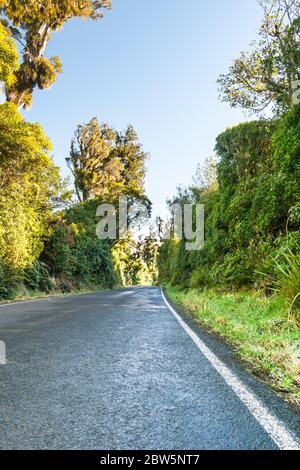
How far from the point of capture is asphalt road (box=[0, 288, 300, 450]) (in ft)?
8.01

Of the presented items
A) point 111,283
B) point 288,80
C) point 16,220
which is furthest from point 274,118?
point 111,283

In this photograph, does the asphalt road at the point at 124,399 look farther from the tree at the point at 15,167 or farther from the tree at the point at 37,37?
the tree at the point at 37,37

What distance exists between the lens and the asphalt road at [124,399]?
8.01 ft

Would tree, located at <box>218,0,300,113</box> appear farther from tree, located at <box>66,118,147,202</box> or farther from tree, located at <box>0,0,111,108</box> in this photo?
tree, located at <box>66,118,147,202</box>

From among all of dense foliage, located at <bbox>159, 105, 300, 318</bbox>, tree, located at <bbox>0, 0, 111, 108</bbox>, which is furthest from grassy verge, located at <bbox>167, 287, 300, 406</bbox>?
tree, located at <bbox>0, 0, 111, 108</bbox>

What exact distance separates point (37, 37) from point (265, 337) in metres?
23.2

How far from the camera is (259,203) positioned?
10914mm

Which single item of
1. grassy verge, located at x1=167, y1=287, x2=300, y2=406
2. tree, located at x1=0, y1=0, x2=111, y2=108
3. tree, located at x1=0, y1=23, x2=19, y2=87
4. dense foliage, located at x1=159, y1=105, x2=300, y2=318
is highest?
tree, located at x1=0, y1=0, x2=111, y2=108

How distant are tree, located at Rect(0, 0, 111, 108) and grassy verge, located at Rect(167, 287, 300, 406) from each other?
1829 cm

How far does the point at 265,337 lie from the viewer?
231 inches

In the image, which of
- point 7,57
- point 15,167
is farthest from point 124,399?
point 15,167
